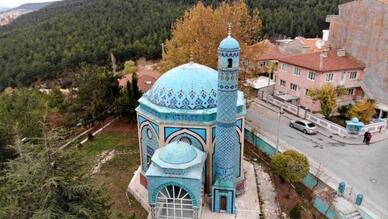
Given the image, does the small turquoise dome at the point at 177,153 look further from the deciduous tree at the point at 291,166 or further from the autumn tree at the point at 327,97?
the autumn tree at the point at 327,97

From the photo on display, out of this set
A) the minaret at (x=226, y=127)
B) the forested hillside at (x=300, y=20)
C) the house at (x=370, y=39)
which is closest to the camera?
the minaret at (x=226, y=127)

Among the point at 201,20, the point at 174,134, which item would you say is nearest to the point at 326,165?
the point at 174,134

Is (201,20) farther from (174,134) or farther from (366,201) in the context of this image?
(366,201)

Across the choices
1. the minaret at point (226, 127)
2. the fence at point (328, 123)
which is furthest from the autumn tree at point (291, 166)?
the fence at point (328, 123)

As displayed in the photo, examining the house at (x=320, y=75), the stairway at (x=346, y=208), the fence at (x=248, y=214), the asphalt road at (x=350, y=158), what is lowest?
the asphalt road at (x=350, y=158)

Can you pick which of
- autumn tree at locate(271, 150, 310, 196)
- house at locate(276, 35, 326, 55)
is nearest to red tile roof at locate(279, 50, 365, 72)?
house at locate(276, 35, 326, 55)

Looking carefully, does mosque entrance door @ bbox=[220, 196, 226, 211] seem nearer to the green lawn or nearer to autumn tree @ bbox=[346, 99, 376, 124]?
the green lawn

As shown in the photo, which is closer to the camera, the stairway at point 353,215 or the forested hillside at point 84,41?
the stairway at point 353,215
